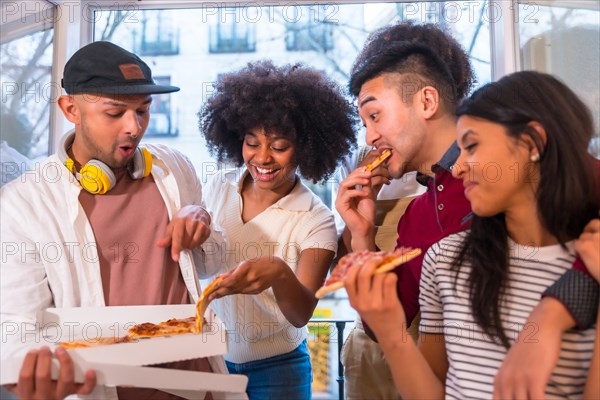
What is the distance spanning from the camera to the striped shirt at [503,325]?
1.45 metres

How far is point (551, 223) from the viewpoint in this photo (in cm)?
154

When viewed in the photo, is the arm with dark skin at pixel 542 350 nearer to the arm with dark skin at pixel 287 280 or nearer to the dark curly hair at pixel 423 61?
the arm with dark skin at pixel 287 280

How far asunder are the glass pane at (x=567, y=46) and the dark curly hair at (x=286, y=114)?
25.2 inches

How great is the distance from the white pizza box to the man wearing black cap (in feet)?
0.24

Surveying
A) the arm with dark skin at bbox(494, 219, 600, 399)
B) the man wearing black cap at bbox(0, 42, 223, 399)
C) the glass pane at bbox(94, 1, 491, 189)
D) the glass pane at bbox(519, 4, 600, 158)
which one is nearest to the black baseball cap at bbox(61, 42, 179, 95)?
the man wearing black cap at bbox(0, 42, 223, 399)

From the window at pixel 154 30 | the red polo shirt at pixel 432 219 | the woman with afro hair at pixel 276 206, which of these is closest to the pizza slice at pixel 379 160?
the red polo shirt at pixel 432 219

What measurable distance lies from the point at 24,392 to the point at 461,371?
35.4 inches

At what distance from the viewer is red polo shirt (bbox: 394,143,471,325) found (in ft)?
6.13

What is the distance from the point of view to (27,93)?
2316 millimetres

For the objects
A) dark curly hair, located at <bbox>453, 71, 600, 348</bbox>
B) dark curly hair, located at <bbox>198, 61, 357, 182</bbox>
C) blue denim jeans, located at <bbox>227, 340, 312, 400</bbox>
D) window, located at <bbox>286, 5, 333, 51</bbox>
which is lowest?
blue denim jeans, located at <bbox>227, 340, 312, 400</bbox>

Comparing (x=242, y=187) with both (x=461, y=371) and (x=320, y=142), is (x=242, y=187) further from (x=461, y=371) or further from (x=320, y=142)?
(x=461, y=371)

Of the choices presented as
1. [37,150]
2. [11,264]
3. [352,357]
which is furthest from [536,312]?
[37,150]

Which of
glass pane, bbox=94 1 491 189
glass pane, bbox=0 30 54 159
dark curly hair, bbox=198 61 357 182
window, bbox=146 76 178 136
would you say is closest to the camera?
glass pane, bbox=0 30 54 159

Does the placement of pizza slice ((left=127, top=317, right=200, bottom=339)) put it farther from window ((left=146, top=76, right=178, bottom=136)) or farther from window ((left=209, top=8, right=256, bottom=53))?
window ((left=209, top=8, right=256, bottom=53))
